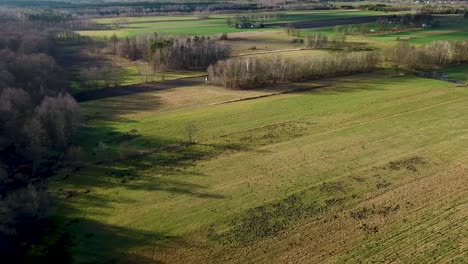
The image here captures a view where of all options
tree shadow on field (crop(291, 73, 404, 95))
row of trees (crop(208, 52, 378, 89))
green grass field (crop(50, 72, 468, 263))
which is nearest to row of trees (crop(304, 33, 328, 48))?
row of trees (crop(208, 52, 378, 89))

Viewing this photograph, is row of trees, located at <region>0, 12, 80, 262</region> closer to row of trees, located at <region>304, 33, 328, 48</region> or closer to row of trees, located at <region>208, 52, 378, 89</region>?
row of trees, located at <region>208, 52, 378, 89</region>

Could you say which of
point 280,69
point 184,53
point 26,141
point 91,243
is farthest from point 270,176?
point 184,53

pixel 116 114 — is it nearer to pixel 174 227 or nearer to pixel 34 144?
pixel 34 144

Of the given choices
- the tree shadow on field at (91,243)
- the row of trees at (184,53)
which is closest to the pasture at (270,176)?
the tree shadow on field at (91,243)

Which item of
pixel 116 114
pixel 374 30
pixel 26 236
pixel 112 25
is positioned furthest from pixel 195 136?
pixel 112 25

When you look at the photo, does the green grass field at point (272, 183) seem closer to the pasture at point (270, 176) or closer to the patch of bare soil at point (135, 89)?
the pasture at point (270, 176)

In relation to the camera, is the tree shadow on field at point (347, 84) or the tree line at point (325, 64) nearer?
the tree shadow on field at point (347, 84)
